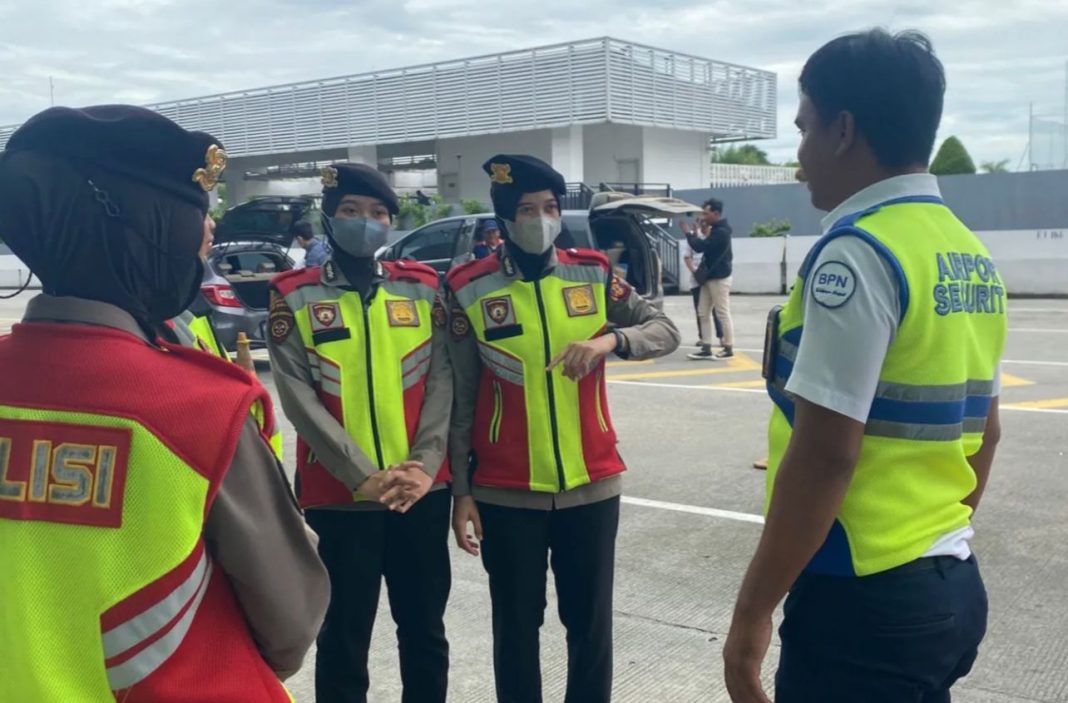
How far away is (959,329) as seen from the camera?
5.91ft

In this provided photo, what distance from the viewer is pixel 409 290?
3.12 metres

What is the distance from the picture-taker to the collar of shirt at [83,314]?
1.48m

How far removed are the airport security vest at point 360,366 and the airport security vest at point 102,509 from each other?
4.96 feet

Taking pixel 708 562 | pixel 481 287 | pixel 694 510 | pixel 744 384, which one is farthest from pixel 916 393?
pixel 744 384

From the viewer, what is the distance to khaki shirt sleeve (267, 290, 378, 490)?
2896 millimetres

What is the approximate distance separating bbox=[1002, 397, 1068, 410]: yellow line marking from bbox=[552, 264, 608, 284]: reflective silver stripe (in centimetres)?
685

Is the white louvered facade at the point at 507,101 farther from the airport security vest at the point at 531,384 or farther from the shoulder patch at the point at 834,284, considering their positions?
the shoulder patch at the point at 834,284

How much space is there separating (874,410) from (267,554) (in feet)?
3.48

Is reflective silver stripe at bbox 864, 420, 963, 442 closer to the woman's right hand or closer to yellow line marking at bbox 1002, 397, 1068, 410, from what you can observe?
the woman's right hand

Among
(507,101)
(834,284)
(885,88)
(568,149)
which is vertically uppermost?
(507,101)

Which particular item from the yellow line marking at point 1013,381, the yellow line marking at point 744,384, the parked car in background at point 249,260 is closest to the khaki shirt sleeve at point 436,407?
the yellow line marking at point 744,384

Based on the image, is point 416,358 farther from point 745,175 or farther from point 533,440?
point 745,175

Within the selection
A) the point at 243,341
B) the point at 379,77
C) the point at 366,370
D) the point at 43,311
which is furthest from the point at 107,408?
the point at 379,77

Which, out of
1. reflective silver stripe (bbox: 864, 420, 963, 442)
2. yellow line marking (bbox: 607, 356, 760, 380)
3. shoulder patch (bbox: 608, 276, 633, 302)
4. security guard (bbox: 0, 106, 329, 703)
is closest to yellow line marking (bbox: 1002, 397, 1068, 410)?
yellow line marking (bbox: 607, 356, 760, 380)
